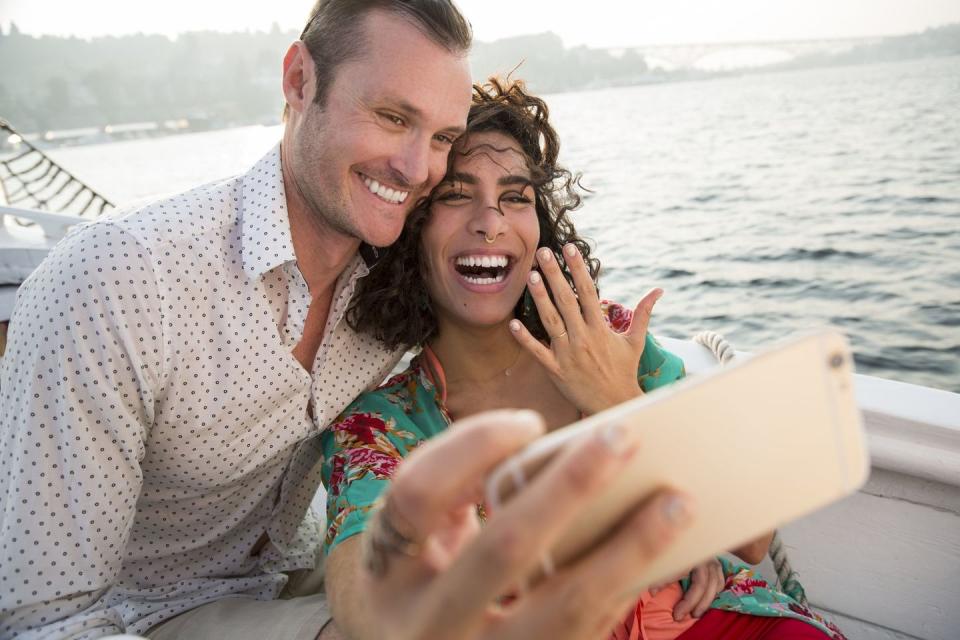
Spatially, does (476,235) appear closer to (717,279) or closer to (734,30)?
(717,279)

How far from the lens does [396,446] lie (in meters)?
1.84

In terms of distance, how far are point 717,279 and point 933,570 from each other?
8.32m

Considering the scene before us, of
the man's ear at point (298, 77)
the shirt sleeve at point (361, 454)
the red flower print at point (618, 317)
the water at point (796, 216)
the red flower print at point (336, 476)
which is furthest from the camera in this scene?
the water at point (796, 216)

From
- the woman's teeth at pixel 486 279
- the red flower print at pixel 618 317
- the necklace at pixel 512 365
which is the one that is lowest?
the necklace at pixel 512 365

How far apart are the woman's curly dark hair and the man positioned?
0.08m

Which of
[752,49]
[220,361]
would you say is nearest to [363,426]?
[220,361]

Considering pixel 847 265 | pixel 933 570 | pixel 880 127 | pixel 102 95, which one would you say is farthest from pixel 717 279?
pixel 102 95

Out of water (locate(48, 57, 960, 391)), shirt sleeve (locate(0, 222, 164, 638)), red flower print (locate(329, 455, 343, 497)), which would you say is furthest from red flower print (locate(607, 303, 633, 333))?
water (locate(48, 57, 960, 391))

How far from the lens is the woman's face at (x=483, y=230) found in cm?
200

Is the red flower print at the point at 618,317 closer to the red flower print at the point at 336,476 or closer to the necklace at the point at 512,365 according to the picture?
the necklace at the point at 512,365

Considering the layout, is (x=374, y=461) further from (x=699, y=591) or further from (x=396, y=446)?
(x=699, y=591)

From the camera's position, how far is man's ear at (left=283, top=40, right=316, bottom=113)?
1969 millimetres

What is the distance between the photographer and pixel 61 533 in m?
1.47

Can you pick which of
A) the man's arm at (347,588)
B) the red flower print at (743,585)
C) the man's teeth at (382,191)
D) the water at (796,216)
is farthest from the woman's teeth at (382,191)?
the water at (796,216)
